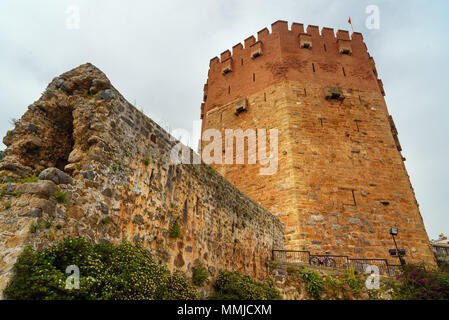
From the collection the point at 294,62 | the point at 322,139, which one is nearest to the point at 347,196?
the point at 322,139

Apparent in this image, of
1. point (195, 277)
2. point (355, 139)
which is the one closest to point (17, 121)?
point (195, 277)

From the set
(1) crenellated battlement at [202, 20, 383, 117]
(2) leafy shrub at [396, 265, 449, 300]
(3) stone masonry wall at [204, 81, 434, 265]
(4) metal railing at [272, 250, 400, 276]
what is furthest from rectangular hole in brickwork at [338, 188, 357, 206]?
(1) crenellated battlement at [202, 20, 383, 117]

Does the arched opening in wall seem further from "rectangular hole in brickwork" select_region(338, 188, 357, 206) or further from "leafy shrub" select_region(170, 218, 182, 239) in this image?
"rectangular hole in brickwork" select_region(338, 188, 357, 206)

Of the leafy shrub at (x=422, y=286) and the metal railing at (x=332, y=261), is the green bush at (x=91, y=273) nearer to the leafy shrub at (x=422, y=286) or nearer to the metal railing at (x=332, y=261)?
the metal railing at (x=332, y=261)

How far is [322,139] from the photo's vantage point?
1272cm

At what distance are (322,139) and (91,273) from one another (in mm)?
10996

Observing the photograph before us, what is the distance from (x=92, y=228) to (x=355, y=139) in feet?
38.5

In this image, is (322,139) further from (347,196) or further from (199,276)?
(199,276)

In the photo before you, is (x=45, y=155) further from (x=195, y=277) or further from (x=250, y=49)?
(x=250, y=49)

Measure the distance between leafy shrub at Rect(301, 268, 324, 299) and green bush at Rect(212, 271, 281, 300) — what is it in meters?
1.04

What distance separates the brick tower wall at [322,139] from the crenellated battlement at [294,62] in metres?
0.05

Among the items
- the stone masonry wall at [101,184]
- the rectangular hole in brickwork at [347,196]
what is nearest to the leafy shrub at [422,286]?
the rectangular hole in brickwork at [347,196]

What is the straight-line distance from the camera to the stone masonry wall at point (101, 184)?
3596mm

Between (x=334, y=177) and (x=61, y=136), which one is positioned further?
(x=334, y=177)
